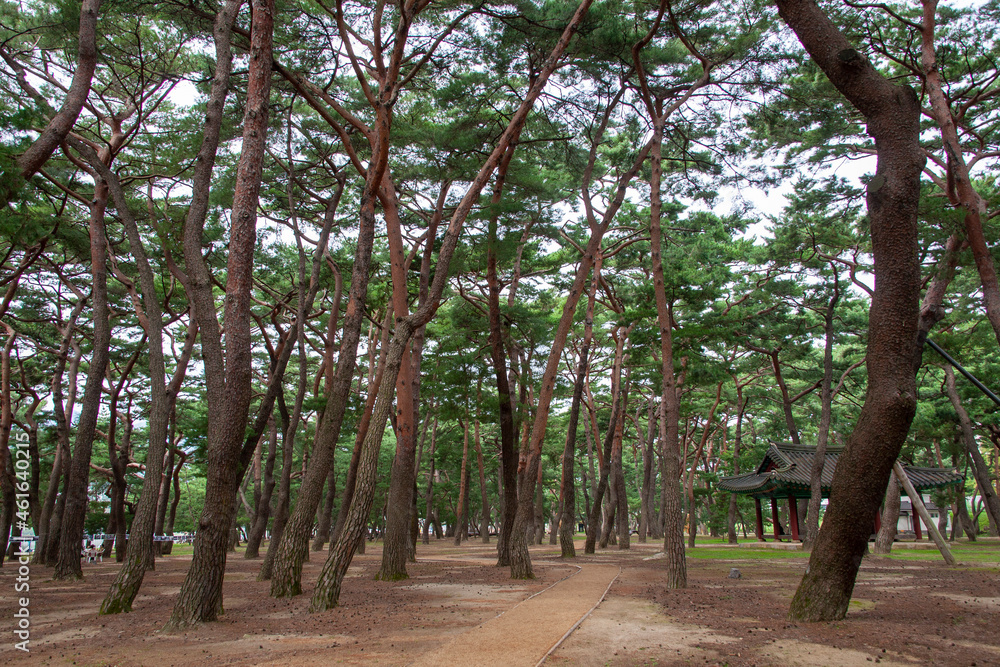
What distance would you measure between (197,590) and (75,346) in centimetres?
1135

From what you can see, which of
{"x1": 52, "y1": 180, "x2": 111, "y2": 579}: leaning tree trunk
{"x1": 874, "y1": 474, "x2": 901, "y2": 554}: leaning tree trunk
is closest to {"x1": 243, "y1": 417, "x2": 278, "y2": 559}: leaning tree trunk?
{"x1": 52, "y1": 180, "x2": 111, "y2": 579}: leaning tree trunk

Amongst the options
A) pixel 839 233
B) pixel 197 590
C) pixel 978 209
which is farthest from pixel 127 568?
pixel 839 233

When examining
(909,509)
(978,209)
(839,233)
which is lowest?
(909,509)

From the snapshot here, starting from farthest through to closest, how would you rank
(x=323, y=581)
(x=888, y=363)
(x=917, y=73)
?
(x=917, y=73), (x=323, y=581), (x=888, y=363)

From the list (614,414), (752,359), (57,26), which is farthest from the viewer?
(752,359)

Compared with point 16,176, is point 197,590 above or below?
below

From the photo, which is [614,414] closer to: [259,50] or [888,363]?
[888,363]

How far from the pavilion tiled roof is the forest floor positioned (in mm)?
12756

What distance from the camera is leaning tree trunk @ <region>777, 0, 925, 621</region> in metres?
5.45

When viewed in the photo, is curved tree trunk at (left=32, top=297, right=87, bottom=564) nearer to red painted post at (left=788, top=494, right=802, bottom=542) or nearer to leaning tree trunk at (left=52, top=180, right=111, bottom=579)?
leaning tree trunk at (left=52, top=180, right=111, bottom=579)

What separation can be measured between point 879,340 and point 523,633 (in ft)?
13.8

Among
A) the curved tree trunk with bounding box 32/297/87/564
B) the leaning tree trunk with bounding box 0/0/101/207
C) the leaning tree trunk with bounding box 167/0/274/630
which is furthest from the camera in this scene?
the curved tree trunk with bounding box 32/297/87/564

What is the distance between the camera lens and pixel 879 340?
5570 millimetres

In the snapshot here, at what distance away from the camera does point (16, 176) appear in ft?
18.9
